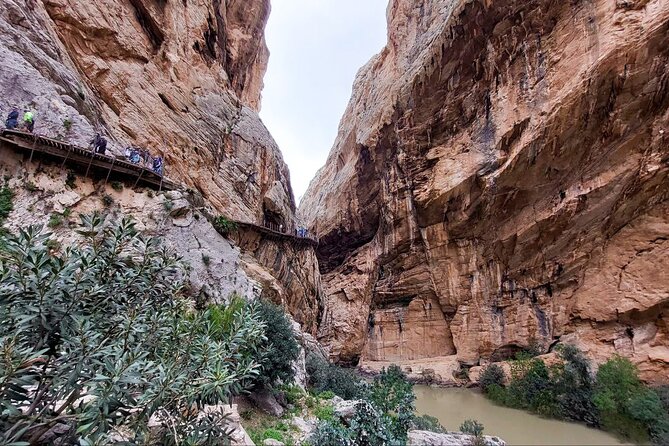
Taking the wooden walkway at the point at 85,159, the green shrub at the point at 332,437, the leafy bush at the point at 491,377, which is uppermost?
the wooden walkway at the point at 85,159

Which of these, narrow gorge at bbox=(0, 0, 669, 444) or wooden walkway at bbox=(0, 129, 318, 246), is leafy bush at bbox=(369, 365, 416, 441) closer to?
narrow gorge at bbox=(0, 0, 669, 444)

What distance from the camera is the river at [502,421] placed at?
10.2 metres

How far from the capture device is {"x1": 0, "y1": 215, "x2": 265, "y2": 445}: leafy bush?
2420mm

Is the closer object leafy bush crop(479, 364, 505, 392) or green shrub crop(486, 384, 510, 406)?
green shrub crop(486, 384, 510, 406)

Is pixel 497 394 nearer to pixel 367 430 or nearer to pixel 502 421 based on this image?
pixel 502 421

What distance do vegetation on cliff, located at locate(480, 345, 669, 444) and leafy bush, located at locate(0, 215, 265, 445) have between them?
14.0 m

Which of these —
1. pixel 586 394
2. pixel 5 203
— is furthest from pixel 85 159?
pixel 586 394

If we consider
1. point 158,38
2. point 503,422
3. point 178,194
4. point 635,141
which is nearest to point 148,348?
point 178,194

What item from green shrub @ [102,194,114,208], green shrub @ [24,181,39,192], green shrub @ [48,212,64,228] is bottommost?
green shrub @ [48,212,64,228]

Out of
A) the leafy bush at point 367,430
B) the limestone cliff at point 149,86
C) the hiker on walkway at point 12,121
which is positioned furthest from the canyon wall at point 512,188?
the hiker on walkway at point 12,121

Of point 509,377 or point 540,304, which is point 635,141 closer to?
point 540,304

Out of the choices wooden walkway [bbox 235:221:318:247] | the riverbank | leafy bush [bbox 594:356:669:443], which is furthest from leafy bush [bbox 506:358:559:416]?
wooden walkway [bbox 235:221:318:247]

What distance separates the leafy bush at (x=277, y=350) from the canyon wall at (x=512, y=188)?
581 inches

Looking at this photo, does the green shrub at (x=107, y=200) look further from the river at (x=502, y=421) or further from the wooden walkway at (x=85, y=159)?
the river at (x=502, y=421)
